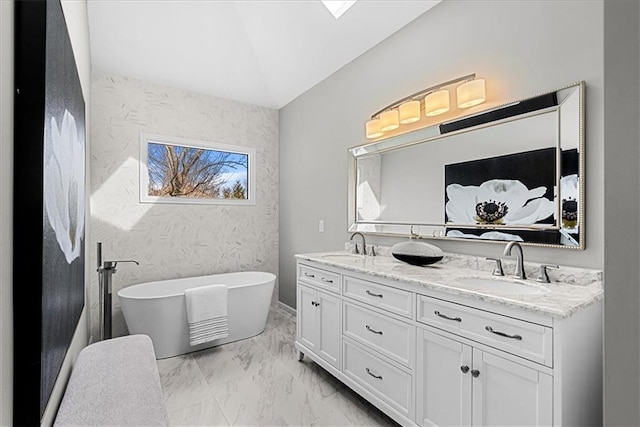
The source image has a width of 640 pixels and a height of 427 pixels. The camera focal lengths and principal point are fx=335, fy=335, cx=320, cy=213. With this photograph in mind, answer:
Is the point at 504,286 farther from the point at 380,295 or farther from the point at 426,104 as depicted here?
the point at 426,104

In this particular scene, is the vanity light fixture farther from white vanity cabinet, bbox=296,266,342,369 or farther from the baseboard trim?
the baseboard trim

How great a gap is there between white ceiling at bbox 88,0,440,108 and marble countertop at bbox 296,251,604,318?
187cm

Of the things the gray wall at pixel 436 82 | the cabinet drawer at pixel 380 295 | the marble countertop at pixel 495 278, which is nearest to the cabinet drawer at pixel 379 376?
the cabinet drawer at pixel 380 295

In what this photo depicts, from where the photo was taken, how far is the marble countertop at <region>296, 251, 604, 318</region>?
130 centimetres

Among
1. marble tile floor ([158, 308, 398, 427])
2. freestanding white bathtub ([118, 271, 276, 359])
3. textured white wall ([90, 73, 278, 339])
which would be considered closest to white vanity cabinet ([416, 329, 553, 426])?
marble tile floor ([158, 308, 398, 427])

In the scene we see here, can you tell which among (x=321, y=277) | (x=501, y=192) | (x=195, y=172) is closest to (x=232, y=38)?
(x=195, y=172)

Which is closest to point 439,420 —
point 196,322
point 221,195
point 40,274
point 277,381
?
point 277,381

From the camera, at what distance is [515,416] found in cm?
133

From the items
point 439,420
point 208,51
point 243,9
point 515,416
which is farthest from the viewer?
point 208,51

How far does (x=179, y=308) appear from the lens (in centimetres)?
295

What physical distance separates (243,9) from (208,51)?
592mm

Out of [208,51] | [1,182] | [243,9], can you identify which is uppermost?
[243,9]

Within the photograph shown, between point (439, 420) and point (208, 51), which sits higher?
point (208, 51)

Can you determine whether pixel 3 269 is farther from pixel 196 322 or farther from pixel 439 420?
pixel 196 322
